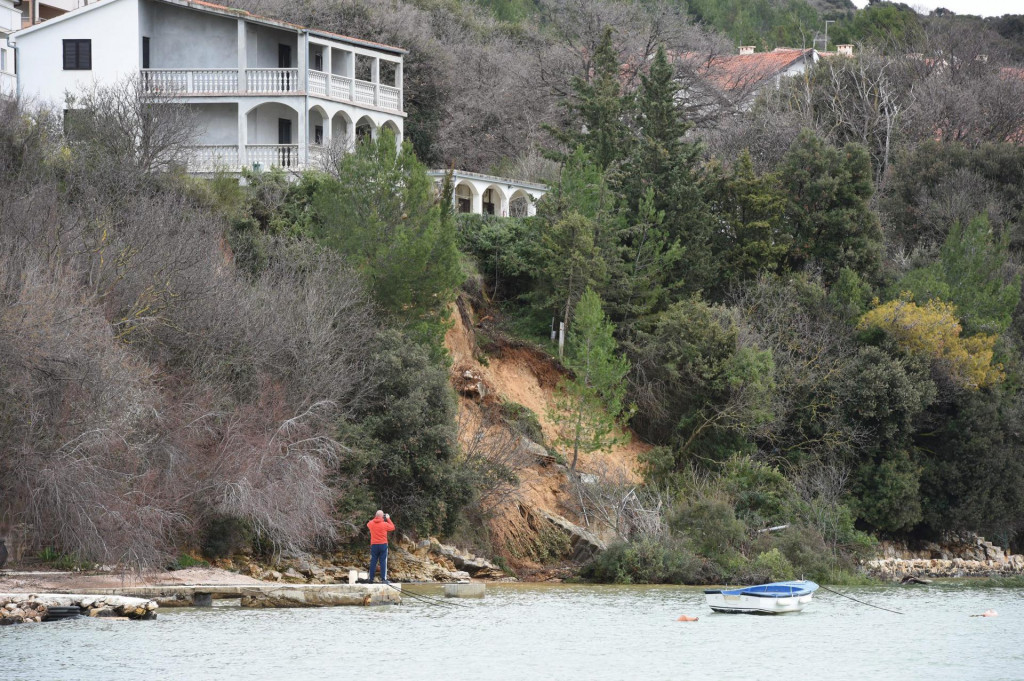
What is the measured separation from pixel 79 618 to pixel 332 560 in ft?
32.0

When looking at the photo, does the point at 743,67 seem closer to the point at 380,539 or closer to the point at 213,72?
the point at 213,72

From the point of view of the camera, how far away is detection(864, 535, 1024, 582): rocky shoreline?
44.5m

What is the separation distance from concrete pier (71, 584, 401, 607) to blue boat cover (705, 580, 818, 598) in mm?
7762

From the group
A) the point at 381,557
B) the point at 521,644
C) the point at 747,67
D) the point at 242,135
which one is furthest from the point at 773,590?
the point at 747,67

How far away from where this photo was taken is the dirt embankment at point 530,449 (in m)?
40.0

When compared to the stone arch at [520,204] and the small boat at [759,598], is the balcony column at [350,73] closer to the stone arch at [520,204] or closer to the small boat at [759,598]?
the stone arch at [520,204]

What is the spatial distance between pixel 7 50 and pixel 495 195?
64.4 feet

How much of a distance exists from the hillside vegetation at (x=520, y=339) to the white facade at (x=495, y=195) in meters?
1.53

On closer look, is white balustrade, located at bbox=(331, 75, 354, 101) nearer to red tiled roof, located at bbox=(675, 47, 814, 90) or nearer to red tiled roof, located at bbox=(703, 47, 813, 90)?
red tiled roof, located at bbox=(675, 47, 814, 90)

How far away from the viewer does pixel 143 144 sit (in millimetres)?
43875

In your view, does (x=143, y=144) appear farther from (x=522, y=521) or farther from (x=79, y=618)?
(x=79, y=618)

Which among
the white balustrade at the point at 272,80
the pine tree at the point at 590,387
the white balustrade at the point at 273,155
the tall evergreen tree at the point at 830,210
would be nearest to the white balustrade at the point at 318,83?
the white balustrade at the point at 272,80

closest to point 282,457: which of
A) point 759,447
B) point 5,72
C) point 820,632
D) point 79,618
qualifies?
point 79,618

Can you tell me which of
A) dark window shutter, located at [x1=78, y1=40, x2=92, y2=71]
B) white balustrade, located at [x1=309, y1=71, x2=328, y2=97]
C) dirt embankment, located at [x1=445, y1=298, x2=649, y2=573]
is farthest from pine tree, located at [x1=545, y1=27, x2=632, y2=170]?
dark window shutter, located at [x1=78, y1=40, x2=92, y2=71]
